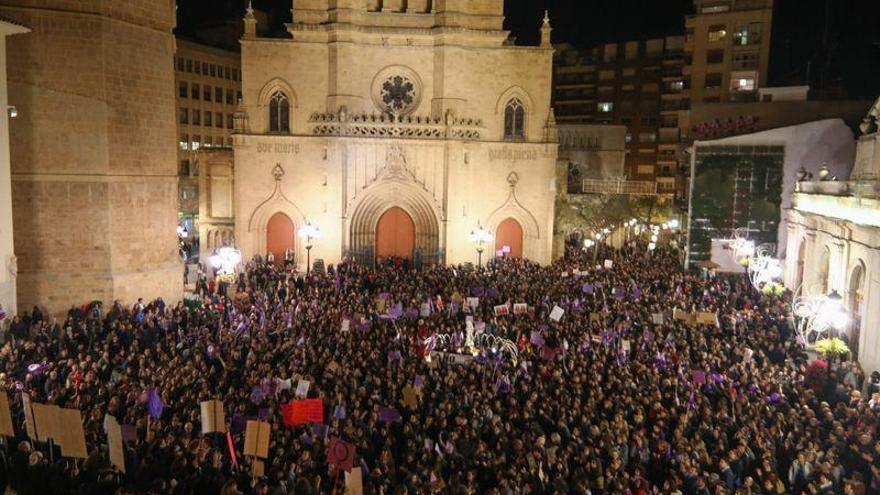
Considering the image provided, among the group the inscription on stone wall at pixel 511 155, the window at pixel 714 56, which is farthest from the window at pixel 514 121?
the window at pixel 714 56

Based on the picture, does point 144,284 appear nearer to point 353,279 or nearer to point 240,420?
point 353,279

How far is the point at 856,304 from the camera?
21.1m

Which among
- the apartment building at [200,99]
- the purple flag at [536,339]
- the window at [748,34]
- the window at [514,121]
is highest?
the window at [748,34]

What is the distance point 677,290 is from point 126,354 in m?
18.1

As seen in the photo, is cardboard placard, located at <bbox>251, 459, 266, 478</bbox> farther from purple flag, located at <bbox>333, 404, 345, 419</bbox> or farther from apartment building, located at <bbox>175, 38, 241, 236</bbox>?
apartment building, located at <bbox>175, 38, 241, 236</bbox>

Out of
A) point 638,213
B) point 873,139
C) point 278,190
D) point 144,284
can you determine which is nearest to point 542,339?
point 873,139

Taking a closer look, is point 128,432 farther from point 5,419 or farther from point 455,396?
point 455,396

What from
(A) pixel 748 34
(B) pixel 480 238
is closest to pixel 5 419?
(B) pixel 480 238

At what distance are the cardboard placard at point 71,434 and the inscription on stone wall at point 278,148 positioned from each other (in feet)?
81.7

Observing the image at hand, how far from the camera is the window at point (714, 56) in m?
52.1

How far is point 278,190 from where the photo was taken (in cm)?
3475

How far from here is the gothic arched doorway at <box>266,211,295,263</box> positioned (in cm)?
3534

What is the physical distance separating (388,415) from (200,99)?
181ft

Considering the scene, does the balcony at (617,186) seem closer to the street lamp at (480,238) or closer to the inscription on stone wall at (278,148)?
the street lamp at (480,238)
